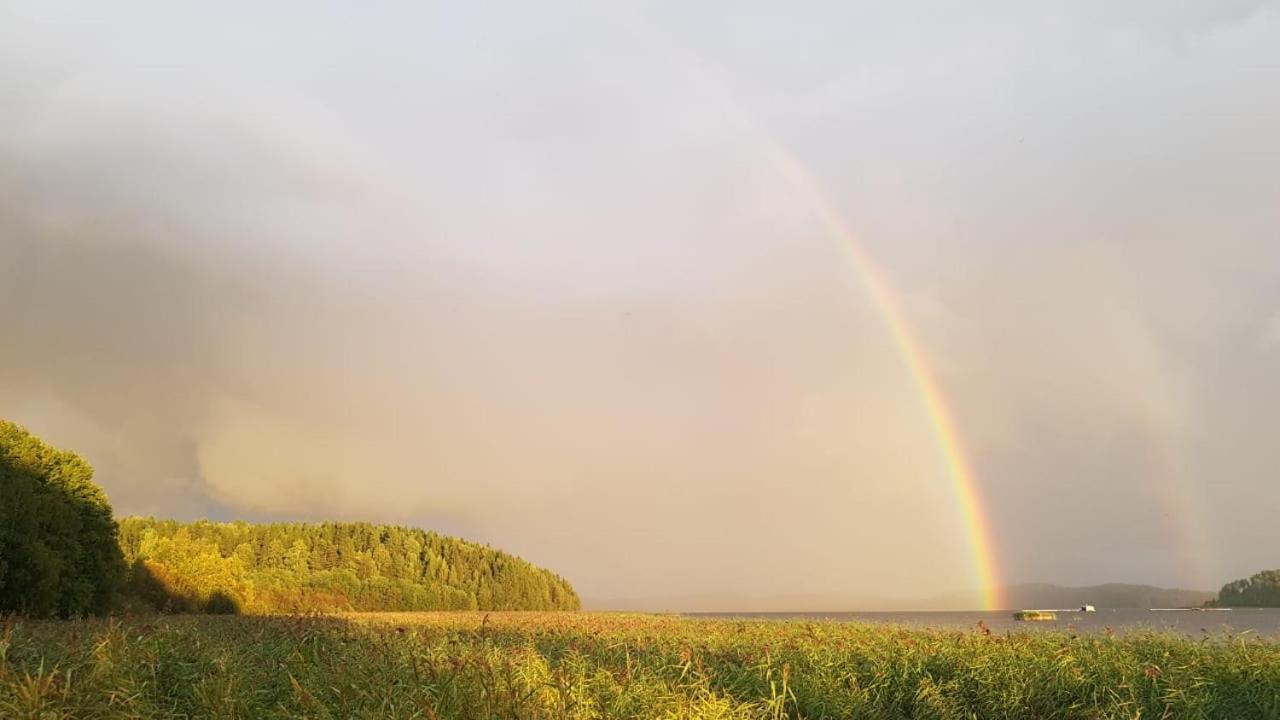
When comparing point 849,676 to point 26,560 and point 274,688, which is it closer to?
point 274,688

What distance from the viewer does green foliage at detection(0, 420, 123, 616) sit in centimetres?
2769

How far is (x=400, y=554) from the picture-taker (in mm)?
99625

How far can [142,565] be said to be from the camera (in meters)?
41.4

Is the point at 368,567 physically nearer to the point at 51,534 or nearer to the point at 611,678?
the point at 51,534

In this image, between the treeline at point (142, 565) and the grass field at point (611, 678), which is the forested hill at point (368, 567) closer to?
the treeline at point (142, 565)

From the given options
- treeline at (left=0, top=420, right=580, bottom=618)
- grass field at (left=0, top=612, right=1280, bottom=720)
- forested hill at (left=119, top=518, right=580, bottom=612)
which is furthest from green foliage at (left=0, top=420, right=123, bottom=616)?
forested hill at (left=119, top=518, right=580, bottom=612)

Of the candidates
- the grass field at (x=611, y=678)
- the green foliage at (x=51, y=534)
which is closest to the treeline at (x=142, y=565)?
the green foliage at (x=51, y=534)

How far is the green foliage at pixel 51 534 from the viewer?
90.8 ft

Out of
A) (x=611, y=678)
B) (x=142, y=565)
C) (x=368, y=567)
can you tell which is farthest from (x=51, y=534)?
(x=368, y=567)

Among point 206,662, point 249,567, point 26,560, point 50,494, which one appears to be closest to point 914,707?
point 206,662

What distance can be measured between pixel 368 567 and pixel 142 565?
5289 centimetres

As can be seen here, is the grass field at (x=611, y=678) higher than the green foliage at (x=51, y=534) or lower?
lower

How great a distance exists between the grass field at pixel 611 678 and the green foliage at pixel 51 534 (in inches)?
765

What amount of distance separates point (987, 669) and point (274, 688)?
29.4 feet
